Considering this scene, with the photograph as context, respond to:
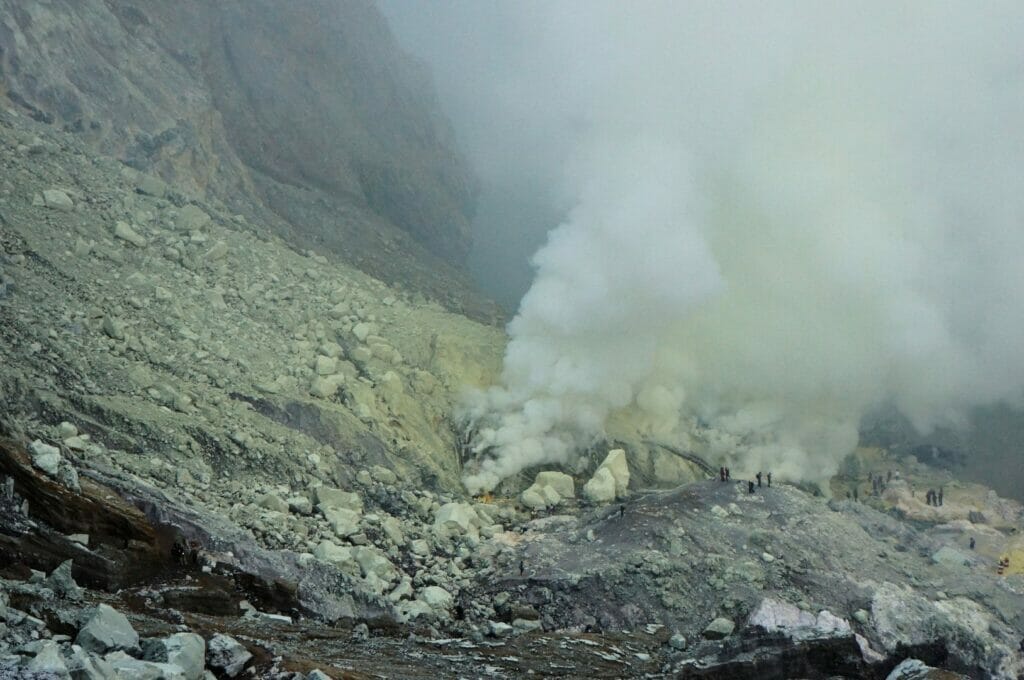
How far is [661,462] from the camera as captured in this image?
37844 mm

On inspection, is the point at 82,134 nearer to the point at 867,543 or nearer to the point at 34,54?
the point at 34,54

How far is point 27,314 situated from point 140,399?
3.71 metres

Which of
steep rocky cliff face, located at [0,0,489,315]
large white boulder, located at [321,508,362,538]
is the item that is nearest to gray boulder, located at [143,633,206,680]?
large white boulder, located at [321,508,362,538]

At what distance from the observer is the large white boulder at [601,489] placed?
32.3 m

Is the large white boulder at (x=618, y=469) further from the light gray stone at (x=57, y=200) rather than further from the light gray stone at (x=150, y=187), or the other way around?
the light gray stone at (x=57, y=200)

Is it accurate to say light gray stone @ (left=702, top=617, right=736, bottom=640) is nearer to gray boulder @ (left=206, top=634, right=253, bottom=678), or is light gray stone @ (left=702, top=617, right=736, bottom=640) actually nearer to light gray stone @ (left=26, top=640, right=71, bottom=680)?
gray boulder @ (left=206, top=634, right=253, bottom=678)

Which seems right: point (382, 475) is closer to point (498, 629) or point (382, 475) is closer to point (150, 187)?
point (498, 629)

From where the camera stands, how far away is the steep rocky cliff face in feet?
127

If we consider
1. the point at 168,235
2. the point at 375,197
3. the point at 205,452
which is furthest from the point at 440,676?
the point at 375,197

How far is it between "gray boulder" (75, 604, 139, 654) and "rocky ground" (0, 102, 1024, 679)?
0.03 metres

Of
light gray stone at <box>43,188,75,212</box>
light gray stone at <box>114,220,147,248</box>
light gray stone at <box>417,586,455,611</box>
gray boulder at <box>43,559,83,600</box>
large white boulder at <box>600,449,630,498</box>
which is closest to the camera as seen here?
gray boulder at <box>43,559,83,600</box>

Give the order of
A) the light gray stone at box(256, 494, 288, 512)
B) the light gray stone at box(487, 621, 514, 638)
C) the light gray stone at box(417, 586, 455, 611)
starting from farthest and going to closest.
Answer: the light gray stone at box(256, 494, 288, 512) < the light gray stone at box(417, 586, 455, 611) < the light gray stone at box(487, 621, 514, 638)

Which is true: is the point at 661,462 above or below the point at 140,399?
above

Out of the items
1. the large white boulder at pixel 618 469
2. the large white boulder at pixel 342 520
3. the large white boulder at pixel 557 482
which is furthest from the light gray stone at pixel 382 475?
the large white boulder at pixel 618 469
